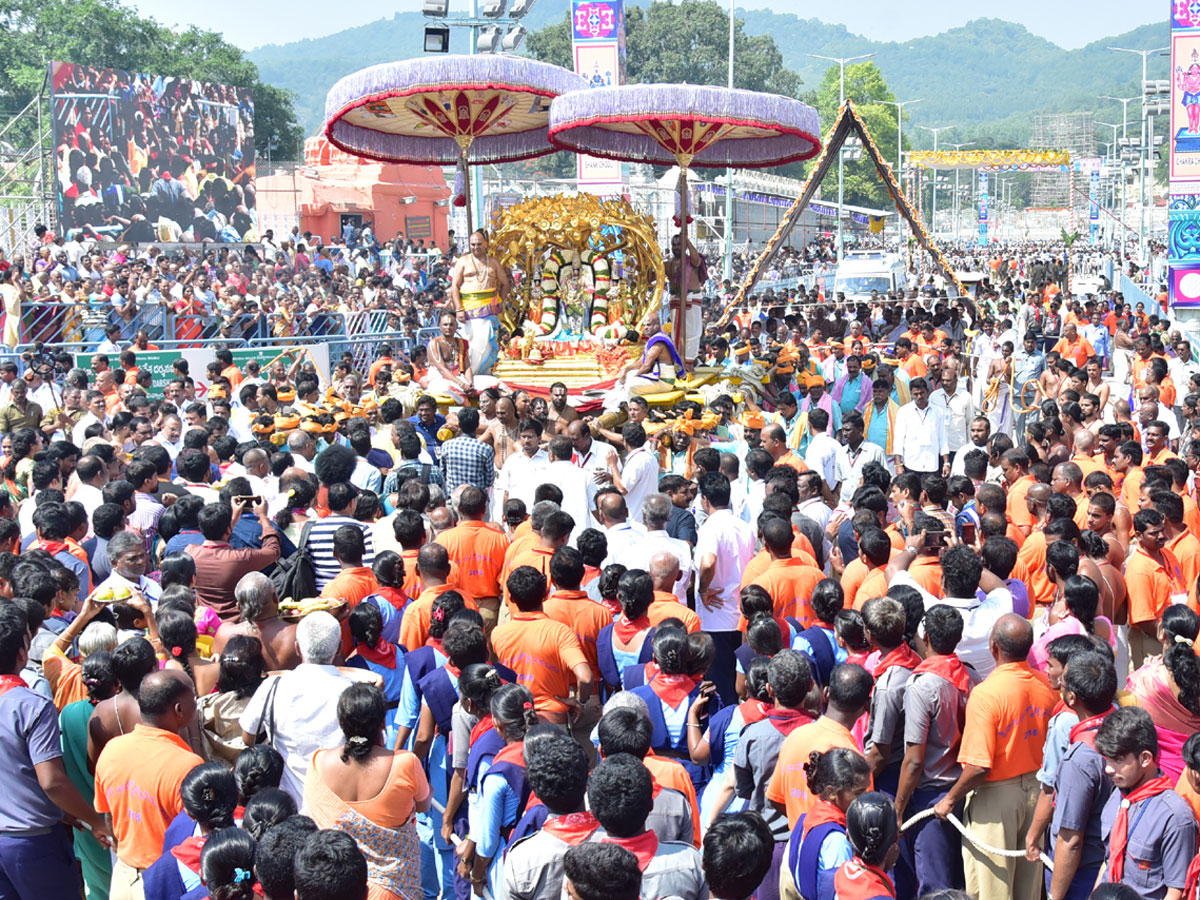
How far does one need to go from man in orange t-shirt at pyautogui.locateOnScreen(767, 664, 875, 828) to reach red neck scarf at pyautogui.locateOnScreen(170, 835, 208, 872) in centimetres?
189

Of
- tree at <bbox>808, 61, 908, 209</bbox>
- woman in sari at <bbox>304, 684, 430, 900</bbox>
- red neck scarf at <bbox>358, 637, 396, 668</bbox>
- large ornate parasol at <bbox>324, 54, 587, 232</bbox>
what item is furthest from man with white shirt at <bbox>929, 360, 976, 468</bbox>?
tree at <bbox>808, 61, 908, 209</bbox>

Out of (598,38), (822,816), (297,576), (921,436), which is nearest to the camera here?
(822,816)

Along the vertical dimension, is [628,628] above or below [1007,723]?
above

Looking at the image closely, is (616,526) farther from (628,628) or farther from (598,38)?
(598,38)

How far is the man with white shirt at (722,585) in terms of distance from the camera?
635cm

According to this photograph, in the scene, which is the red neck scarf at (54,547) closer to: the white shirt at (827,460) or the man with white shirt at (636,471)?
the man with white shirt at (636,471)

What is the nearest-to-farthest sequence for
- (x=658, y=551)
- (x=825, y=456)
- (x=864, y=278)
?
(x=658, y=551)
(x=825, y=456)
(x=864, y=278)

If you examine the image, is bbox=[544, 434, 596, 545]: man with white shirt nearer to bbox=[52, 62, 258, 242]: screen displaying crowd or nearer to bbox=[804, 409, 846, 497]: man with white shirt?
bbox=[804, 409, 846, 497]: man with white shirt

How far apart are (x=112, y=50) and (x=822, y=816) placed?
193 ft

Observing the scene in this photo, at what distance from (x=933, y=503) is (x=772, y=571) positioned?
5.05 feet

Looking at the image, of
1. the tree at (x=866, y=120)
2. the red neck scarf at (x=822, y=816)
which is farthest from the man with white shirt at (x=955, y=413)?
the tree at (x=866, y=120)

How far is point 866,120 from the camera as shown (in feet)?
276

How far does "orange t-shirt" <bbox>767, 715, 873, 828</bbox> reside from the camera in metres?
4.07

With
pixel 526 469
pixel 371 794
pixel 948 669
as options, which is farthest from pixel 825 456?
pixel 371 794
